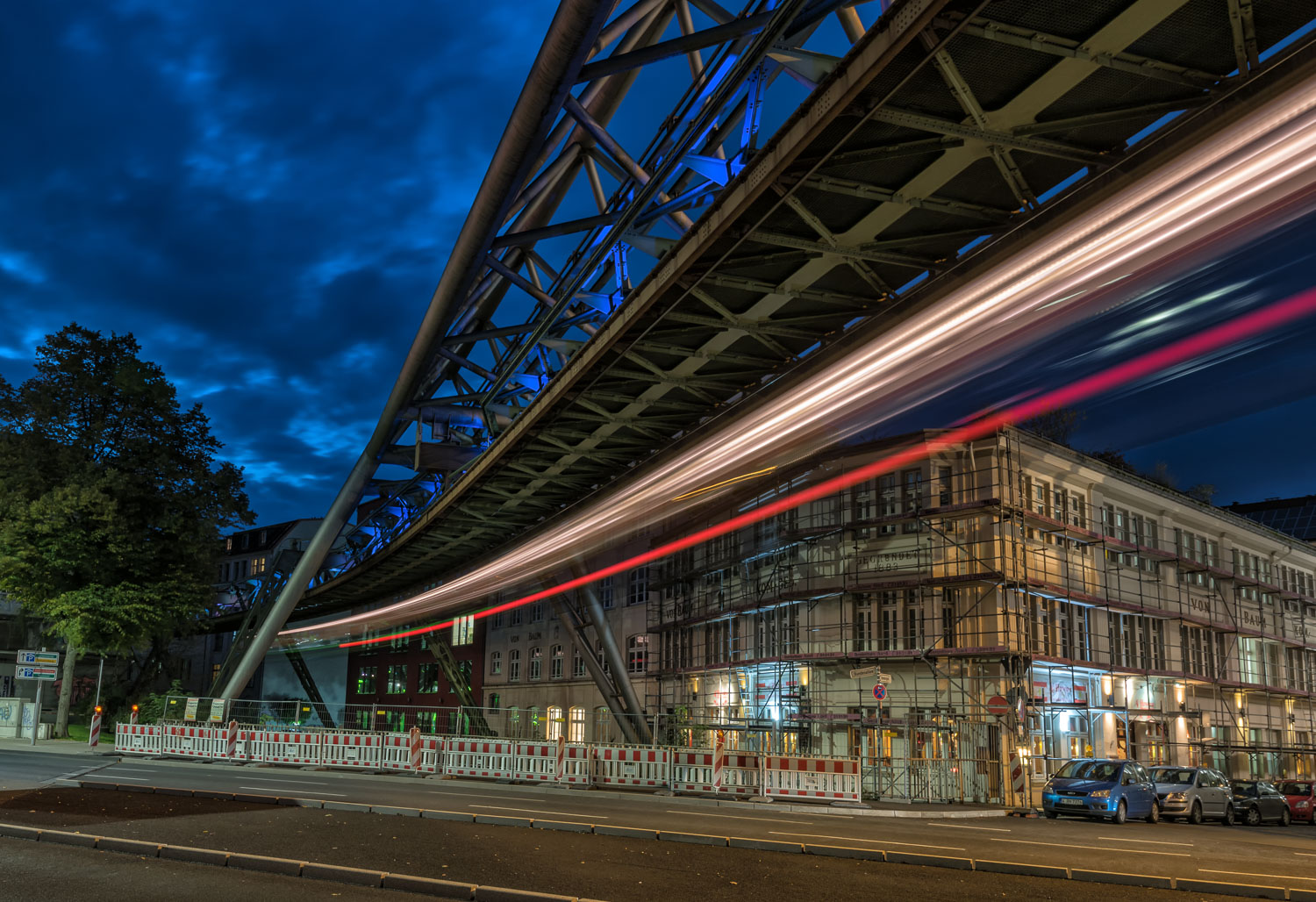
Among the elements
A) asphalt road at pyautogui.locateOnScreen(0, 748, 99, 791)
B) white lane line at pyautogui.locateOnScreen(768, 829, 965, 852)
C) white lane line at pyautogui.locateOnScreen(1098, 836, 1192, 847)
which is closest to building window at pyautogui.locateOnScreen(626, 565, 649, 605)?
asphalt road at pyautogui.locateOnScreen(0, 748, 99, 791)

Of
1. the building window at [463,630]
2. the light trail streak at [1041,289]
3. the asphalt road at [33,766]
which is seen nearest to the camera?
the light trail streak at [1041,289]

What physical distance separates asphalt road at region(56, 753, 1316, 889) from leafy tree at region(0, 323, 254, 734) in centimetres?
1736

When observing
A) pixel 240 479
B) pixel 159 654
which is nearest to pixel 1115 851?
pixel 240 479

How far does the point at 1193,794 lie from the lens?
82.2 ft

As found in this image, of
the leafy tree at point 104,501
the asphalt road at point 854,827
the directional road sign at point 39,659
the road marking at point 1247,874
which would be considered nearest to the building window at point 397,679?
the leafy tree at point 104,501

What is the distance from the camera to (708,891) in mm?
10047

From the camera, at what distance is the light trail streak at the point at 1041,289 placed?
1064 centimetres

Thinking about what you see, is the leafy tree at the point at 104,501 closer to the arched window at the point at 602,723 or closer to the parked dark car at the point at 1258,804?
the arched window at the point at 602,723

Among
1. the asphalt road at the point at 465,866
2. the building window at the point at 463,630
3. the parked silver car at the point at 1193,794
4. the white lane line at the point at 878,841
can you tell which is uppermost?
the building window at the point at 463,630

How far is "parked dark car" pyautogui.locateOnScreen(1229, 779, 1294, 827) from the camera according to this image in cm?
2739

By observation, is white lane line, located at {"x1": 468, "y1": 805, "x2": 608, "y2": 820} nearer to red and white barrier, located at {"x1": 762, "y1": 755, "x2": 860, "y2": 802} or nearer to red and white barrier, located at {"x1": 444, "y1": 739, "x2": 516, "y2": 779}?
red and white barrier, located at {"x1": 762, "y1": 755, "x2": 860, "y2": 802}

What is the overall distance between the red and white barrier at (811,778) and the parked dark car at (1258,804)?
1246 cm

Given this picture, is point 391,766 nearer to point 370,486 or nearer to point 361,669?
point 370,486

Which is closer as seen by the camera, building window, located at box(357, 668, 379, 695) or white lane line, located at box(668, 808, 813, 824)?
white lane line, located at box(668, 808, 813, 824)
